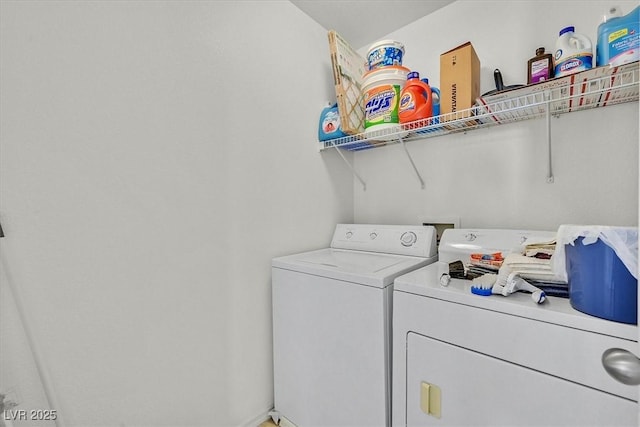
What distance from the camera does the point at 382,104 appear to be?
156cm

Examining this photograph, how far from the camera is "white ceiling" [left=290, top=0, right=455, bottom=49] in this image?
1744 mm

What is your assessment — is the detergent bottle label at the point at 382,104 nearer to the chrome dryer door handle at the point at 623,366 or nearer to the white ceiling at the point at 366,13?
the white ceiling at the point at 366,13

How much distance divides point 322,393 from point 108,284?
1021mm

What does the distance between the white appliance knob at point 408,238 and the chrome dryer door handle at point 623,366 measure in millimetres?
1048

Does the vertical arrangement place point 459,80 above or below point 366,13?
below

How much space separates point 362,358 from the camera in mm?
1141

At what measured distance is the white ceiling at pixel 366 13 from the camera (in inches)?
68.7

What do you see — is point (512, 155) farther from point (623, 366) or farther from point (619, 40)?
point (623, 366)

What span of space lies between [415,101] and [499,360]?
119 cm

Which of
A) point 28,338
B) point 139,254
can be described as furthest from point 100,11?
point 28,338

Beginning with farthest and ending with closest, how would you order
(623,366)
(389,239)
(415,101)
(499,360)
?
(389,239), (415,101), (499,360), (623,366)

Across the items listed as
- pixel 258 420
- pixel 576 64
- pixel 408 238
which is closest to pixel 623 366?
pixel 408 238

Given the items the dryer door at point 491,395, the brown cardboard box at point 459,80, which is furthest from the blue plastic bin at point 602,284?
the brown cardboard box at point 459,80

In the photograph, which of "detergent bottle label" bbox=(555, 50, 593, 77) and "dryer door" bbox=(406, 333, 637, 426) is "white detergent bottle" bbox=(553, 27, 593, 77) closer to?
"detergent bottle label" bbox=(555, 50, 593, 77)
